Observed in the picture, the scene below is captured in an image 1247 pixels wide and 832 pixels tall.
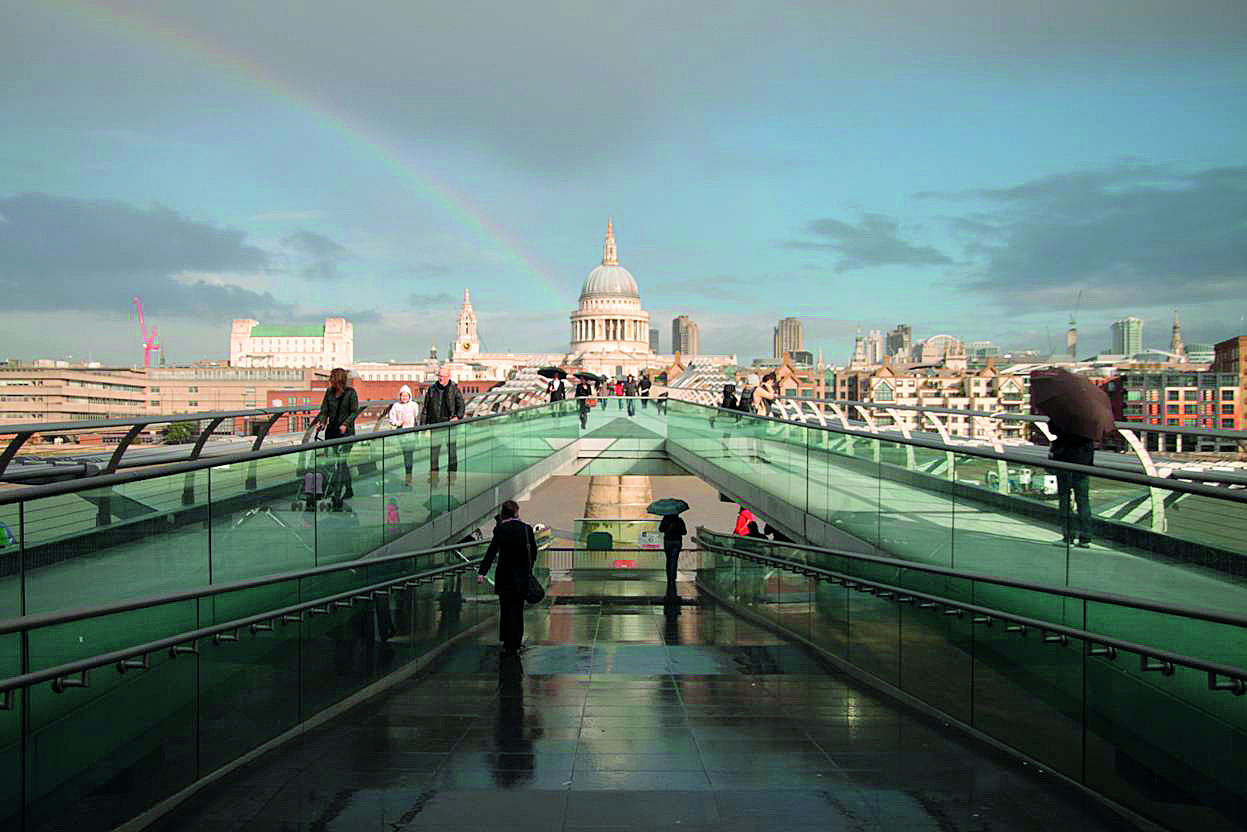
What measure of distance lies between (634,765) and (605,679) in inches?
109

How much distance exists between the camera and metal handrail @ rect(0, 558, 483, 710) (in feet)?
15.3

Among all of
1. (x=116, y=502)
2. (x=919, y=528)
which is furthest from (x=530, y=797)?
(x=919, y=528)

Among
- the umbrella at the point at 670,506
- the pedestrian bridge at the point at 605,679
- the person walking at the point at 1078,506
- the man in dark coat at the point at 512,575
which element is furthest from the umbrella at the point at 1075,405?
the umbrella at the point at 670,506

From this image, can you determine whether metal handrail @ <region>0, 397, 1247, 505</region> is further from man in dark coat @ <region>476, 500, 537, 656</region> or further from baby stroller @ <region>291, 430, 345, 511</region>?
man in dark coat @ <region>476, 500, 537, 656</region>

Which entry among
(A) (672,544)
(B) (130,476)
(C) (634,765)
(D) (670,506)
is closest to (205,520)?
(B) (130,476)

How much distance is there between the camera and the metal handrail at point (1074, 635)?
5.03 meters

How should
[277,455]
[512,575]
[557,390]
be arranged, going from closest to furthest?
[277,455] < [512,575] < [557,390]

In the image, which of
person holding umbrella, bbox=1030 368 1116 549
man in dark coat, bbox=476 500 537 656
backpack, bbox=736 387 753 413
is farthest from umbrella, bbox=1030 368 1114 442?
backpack, bbox=736 387 753 413

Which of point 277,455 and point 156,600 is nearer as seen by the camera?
point 156,600

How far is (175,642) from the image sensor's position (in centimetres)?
580

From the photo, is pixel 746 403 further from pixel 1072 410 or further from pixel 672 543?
pixel 1072 410

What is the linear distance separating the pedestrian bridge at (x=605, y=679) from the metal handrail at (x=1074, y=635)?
0.02m

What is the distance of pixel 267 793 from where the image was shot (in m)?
5.69

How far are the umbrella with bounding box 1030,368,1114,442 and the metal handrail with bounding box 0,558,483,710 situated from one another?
5.19m
